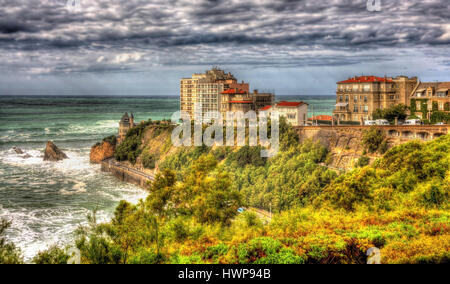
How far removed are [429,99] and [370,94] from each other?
553cm

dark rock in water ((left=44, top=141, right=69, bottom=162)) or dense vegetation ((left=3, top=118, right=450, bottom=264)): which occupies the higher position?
dense vegetation ((left=3, top=118, right=450, bottom=264))

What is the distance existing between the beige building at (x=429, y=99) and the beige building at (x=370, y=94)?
2.31 meters

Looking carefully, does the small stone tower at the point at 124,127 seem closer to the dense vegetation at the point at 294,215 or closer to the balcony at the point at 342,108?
the dense vegetation at the point at 294,215

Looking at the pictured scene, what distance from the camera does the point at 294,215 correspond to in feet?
60.7

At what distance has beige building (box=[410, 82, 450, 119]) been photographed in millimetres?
34125

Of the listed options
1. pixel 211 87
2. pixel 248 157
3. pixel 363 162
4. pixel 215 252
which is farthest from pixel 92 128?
pixel 215 252

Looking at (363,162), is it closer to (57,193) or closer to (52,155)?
(57,193)

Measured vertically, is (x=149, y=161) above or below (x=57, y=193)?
above

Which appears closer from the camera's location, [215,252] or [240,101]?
[215,252]

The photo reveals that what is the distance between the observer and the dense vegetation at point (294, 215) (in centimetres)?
1273

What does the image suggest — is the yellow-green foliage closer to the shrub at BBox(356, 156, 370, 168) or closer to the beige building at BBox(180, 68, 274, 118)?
the shrub at BBox(356, 156, 370, 168)

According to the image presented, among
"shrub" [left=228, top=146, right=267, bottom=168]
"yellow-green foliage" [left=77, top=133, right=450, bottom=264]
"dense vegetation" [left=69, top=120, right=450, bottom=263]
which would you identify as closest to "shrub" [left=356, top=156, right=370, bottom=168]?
"dense vegetation" [left=69, top=120, right=450, bottom=263]

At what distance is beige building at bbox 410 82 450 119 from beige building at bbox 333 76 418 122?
2.31m
